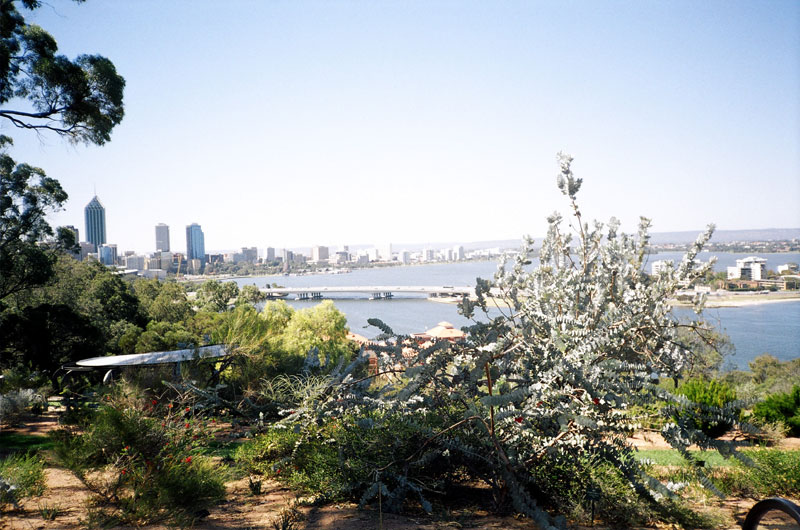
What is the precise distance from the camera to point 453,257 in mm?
88062

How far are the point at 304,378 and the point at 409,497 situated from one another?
79.7 inches

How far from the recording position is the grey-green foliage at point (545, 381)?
11.0 ft

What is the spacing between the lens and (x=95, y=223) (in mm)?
96125

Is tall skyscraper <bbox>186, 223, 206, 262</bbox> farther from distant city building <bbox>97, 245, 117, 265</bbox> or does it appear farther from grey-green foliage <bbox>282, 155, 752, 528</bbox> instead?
grey-green foliage <bbox>282, 155, 752, 528</bbox>

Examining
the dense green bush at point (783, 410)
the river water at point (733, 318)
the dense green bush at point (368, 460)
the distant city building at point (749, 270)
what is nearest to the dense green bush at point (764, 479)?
the dense green bush at point (368, 460)

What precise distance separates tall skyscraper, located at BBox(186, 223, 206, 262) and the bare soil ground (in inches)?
4952

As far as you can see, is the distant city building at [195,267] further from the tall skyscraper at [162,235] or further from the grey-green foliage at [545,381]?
the grey-green foliage at [545,381]

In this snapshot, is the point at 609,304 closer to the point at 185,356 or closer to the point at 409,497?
the point at 409,497

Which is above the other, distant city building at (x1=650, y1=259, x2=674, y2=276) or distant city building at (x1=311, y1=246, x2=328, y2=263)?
distant city building at (x1=311, y1=246, x2=328, y2=263)

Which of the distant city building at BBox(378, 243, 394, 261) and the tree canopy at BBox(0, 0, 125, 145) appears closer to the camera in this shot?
the tree canopy at BBox(0, 0, 125, 145)

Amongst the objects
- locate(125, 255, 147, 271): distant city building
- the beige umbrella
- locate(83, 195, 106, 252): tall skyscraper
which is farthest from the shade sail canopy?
locate(125, 255, 147, 271): distant city building

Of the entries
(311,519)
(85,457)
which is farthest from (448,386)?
(85,457)

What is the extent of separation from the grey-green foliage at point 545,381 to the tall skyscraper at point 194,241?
126m

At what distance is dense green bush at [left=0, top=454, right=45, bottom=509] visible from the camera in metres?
3.67
